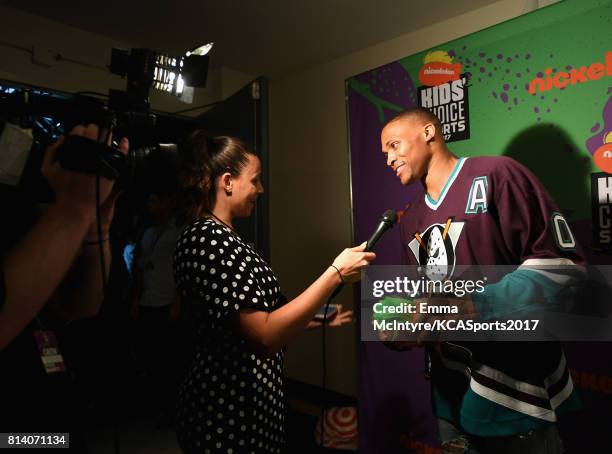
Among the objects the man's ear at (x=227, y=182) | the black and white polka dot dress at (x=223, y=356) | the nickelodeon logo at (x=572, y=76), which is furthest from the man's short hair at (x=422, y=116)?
the black and white polka dot dress at (x=223, y=356)

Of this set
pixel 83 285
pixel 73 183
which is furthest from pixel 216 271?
pixel 73 183

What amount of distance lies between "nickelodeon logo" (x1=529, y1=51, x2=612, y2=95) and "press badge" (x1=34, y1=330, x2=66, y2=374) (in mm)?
1656

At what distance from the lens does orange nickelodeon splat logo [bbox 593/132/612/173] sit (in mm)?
1268

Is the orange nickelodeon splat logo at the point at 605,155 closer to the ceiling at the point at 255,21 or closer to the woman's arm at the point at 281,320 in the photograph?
the woman's arm at the point at 281,320

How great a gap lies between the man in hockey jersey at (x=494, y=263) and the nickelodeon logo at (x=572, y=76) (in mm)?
419

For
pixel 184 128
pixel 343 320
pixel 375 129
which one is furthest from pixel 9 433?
pixel 184 128

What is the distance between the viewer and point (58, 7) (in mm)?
2348

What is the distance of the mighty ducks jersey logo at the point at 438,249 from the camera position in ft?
4.00

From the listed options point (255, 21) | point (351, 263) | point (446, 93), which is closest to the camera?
point (351, 263)

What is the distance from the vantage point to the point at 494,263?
1.14 m

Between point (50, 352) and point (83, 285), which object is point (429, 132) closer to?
point (83, 285)

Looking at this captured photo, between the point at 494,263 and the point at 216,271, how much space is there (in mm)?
775

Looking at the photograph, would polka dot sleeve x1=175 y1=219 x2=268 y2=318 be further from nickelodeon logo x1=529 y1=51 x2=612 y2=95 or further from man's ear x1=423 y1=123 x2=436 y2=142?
nickelodeon logo x1=529 y1=51 x2=612 y2=95

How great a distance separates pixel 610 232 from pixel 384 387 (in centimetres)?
110
